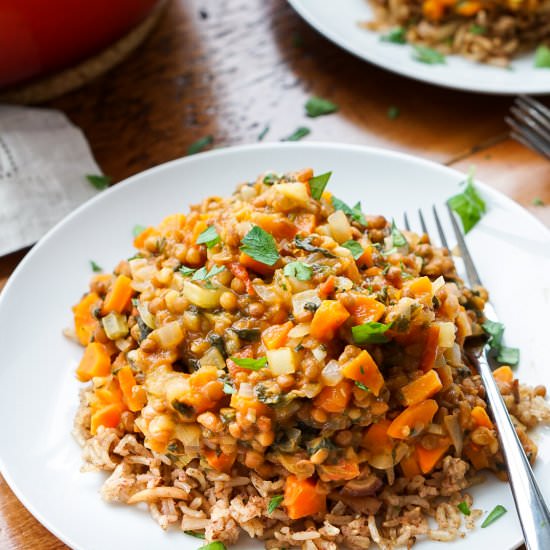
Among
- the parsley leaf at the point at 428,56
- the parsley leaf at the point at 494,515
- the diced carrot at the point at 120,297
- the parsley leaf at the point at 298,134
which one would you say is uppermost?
the diced carrot at the point at 120,297

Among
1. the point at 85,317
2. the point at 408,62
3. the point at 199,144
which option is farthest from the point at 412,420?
the point at 408,62

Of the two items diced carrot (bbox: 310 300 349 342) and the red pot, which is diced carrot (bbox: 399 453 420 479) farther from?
the red pot

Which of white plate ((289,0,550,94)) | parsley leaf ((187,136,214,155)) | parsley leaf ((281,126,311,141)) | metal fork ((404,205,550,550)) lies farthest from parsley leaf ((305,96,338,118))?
metal fork ((404,205,550,550))

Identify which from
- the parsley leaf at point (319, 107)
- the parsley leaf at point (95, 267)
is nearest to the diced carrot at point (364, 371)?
the parsley leaf at point (95, 267)

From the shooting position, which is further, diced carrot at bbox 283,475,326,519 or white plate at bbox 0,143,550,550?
white plate at bbox 0,143,550,550

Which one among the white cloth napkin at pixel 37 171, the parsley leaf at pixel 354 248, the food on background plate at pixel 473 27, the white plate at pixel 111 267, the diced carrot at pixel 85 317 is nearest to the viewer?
the white plate at pixel 111 267

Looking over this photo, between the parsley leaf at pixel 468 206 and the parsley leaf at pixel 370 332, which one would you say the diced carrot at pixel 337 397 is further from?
the parsley leaf at pixel 468 206
